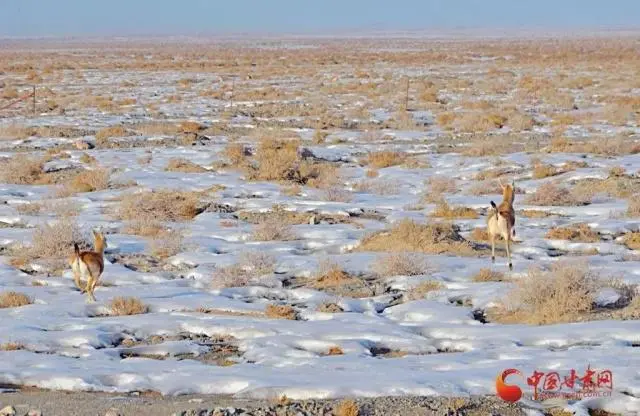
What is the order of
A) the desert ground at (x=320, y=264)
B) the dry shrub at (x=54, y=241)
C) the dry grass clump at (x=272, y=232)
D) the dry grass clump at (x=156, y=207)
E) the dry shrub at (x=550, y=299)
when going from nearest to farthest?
the desert ground at (x=320, y=264) → the dry shrub at (x=550, y=299) → the dry shrub at (x=54, y=241) → the dry grass clump at (x=272, y=232) → the dry grass clump at (x=156, y=207)

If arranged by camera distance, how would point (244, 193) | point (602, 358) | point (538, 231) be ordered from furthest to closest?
point (244, 193), point (538, 231), point (602, 358)

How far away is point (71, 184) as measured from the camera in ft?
55.1

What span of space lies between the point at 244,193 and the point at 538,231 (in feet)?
18.0

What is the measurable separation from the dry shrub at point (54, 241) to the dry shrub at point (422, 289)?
4.43m

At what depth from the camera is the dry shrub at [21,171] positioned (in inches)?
695

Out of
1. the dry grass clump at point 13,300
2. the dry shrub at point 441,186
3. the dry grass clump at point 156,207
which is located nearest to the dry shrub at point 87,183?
the dry grass clump at point 156,207

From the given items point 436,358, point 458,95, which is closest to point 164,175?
point 436,358

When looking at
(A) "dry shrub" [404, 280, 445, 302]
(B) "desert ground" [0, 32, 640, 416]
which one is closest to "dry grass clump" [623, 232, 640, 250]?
(B) "desert ground" [0, 32, 640, 416]

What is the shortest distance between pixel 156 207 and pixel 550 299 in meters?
7.25

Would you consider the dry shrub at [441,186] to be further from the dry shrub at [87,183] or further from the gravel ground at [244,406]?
the gravel ground at [244,406]

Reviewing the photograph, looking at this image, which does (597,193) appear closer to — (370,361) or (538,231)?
(538,231)

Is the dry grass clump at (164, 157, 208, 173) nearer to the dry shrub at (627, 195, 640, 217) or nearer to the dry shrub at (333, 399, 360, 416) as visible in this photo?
the dry shrub at (627, 195, 640, 217)

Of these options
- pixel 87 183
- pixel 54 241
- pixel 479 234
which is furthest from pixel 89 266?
pixel 87 183

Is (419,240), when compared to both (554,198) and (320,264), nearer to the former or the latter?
(320,264)
